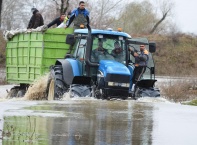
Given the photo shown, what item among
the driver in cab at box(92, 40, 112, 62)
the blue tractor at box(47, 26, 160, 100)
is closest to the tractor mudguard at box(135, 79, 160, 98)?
the blue tractor at box(47, 26, 160, 100)

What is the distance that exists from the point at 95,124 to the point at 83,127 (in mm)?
513

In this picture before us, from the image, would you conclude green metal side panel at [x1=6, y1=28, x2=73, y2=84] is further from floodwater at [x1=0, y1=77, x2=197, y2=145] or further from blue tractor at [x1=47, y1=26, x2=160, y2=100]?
floodwater at [x1=0, y1=77, x2=197, y2=145]

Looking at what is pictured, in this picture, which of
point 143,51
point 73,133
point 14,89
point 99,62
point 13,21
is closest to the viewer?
point 73,133

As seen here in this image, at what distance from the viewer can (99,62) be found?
17.9 meters

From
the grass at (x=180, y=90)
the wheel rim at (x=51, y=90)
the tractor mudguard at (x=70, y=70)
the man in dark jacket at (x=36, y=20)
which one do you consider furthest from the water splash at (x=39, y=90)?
the grass at (x=180, y=90)

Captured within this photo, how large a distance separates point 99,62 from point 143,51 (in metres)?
1.83

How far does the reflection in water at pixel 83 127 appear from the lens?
9.42 metres

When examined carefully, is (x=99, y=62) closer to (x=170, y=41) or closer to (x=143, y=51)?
(x=143, y=51)

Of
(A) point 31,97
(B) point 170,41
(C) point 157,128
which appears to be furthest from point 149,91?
(B) point 170,41

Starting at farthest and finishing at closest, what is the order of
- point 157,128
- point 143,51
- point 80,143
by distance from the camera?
1. point 143,51
2. point 157,128
3. point 80,143

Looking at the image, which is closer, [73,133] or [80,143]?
[80,143]

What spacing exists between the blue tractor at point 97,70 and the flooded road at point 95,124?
2154 millimetres

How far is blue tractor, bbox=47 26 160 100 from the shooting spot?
17.2m

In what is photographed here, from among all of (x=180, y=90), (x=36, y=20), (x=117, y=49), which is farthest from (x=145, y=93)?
(x=180, y=90)
